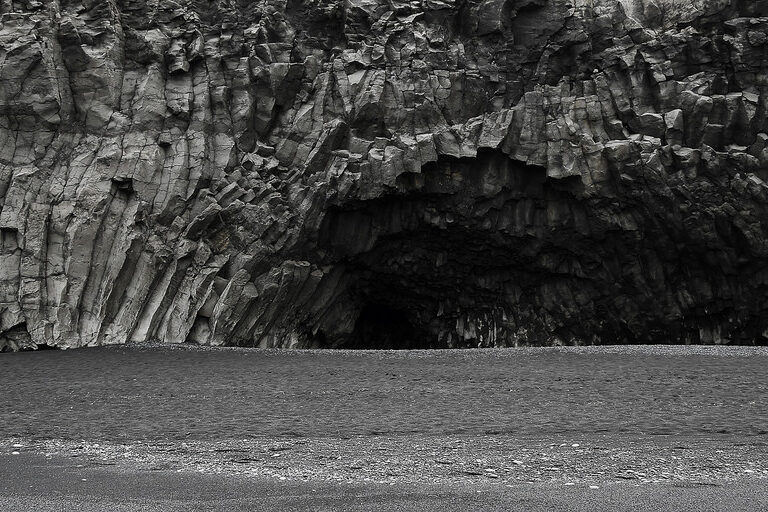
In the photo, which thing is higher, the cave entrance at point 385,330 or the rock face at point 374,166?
the rock face at point 374,166

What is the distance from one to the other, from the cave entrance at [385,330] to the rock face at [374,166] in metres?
3.62

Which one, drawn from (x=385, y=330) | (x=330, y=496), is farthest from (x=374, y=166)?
(x=330, y=496)

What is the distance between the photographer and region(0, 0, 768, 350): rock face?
2502cm

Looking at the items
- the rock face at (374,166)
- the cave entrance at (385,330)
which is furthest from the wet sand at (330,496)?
the cave entrance at (385,330)

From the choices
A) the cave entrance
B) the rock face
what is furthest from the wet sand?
the cave entrance

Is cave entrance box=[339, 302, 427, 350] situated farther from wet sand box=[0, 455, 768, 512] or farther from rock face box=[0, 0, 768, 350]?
wet sand box=[0, 455, 768, 512]

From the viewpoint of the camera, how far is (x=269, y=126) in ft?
95.3

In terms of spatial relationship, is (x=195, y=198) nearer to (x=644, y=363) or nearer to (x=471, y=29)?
(x=471, y=29)

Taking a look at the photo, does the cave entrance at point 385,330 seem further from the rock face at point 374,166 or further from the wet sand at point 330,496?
the wet sand at point 330,496

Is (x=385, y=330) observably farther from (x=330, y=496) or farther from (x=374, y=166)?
(x=330, y=496)

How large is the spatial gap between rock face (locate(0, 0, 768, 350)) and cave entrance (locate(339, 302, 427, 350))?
11.9 ft

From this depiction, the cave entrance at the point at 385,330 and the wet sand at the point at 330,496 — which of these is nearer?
the wet sand at the point at 330,496

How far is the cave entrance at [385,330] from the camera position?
36.4m

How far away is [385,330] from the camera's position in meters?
37.7
